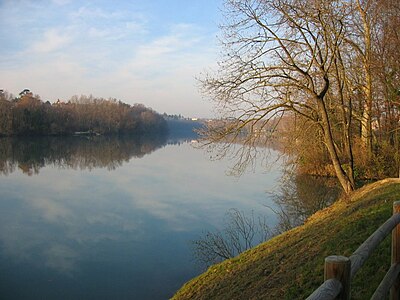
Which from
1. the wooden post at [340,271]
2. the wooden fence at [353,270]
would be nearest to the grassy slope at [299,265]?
the wooden fence at [353,270]

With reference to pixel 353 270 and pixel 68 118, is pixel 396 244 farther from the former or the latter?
pixel 68 118

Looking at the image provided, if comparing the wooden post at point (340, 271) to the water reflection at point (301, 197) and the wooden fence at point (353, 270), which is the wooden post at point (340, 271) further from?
the water reflection at point (301, 197)

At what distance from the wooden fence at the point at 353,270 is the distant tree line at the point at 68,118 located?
68.6 m

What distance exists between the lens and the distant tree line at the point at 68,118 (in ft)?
215

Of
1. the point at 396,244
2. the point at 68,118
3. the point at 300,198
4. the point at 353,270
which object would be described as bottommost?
the point at 300,198

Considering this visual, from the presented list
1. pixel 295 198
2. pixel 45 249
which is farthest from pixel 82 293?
pixel 295 198

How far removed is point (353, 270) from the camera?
2.01 meters

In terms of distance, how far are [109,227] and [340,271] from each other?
1248cm

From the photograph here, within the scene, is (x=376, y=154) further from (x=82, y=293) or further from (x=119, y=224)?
(x=82, y=293)

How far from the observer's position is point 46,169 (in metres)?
29.5

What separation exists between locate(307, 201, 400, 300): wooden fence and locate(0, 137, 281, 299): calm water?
5847 millimetres

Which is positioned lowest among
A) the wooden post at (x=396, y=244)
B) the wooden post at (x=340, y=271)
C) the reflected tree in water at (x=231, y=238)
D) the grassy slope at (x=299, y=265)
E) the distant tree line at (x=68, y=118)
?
the reflected tree in water at (x=231, y=238)

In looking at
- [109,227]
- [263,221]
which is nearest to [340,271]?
[263,221]

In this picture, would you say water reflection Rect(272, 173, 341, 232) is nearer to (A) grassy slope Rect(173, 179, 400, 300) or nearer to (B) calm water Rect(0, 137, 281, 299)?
(B) calm water Rect(0, 137, 281, 299)
